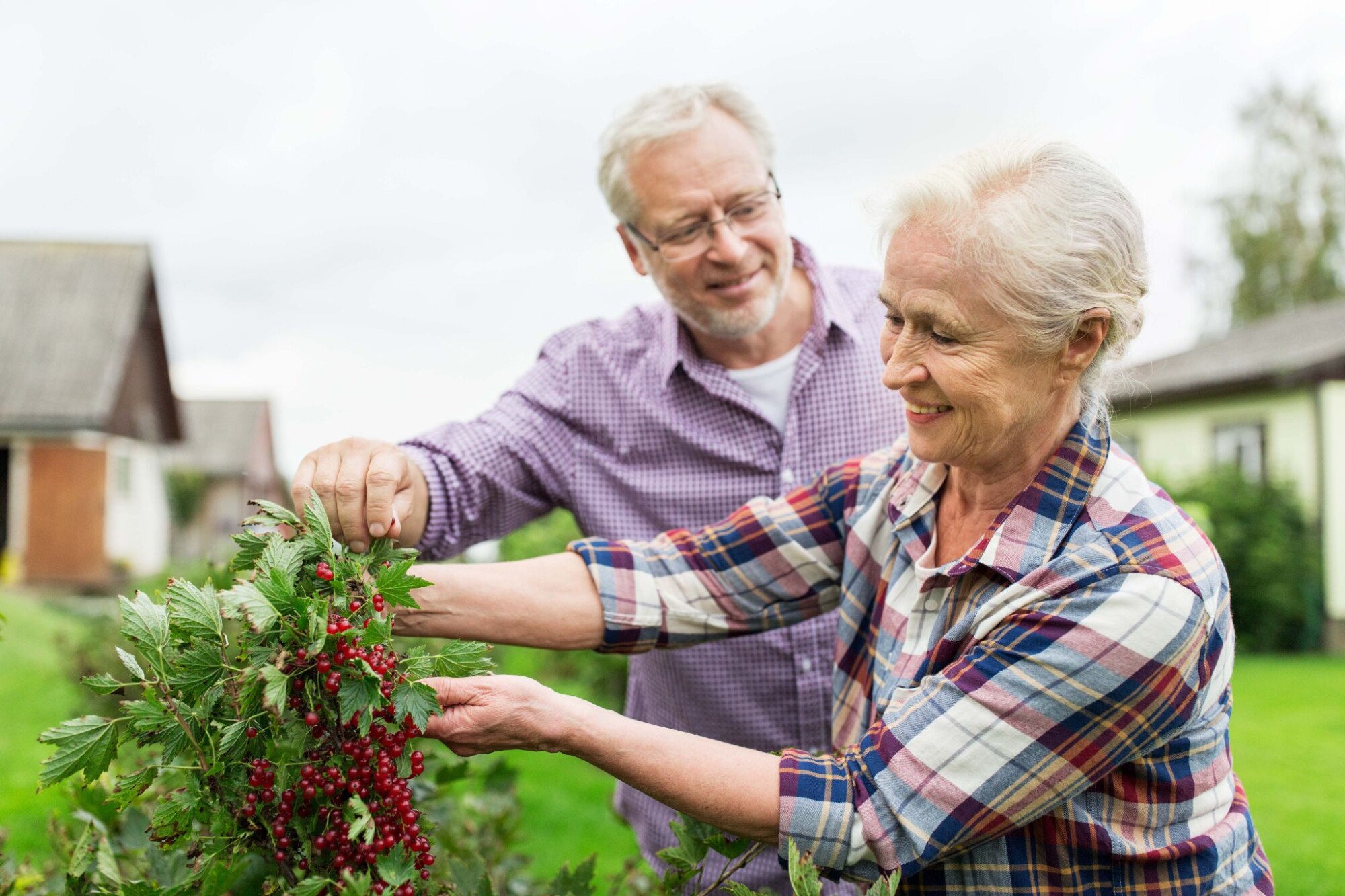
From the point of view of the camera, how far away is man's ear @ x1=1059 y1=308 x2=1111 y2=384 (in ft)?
6.26

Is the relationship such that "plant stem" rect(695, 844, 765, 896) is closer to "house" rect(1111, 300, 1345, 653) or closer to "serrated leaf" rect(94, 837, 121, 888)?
"serrated leaf" rect(94, 837, 121, 888)

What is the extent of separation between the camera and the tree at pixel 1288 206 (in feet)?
94.5

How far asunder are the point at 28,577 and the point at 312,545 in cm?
2637

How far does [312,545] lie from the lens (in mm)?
1912

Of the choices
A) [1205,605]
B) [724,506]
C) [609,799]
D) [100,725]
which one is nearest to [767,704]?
[724,506]

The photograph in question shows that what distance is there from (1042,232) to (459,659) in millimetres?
1193

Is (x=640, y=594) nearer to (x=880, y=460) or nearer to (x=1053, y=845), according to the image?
(x=880, y=460)

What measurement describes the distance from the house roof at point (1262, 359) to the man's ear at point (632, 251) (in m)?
12.5

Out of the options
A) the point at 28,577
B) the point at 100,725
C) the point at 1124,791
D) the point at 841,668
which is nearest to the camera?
the point at 100,725

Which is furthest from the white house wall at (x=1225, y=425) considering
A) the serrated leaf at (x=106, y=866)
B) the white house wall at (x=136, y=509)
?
the white house wall at (x=136, y=509)

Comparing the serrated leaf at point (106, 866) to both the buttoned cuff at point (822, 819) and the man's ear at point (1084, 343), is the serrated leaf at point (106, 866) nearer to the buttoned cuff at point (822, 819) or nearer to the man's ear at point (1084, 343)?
the buttoned cuff at point (822, 819)

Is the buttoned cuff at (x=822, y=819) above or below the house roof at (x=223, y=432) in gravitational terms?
below

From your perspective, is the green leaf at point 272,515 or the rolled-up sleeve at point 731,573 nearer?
the green leaf at point 272,515

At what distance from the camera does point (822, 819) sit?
5.99 ft
